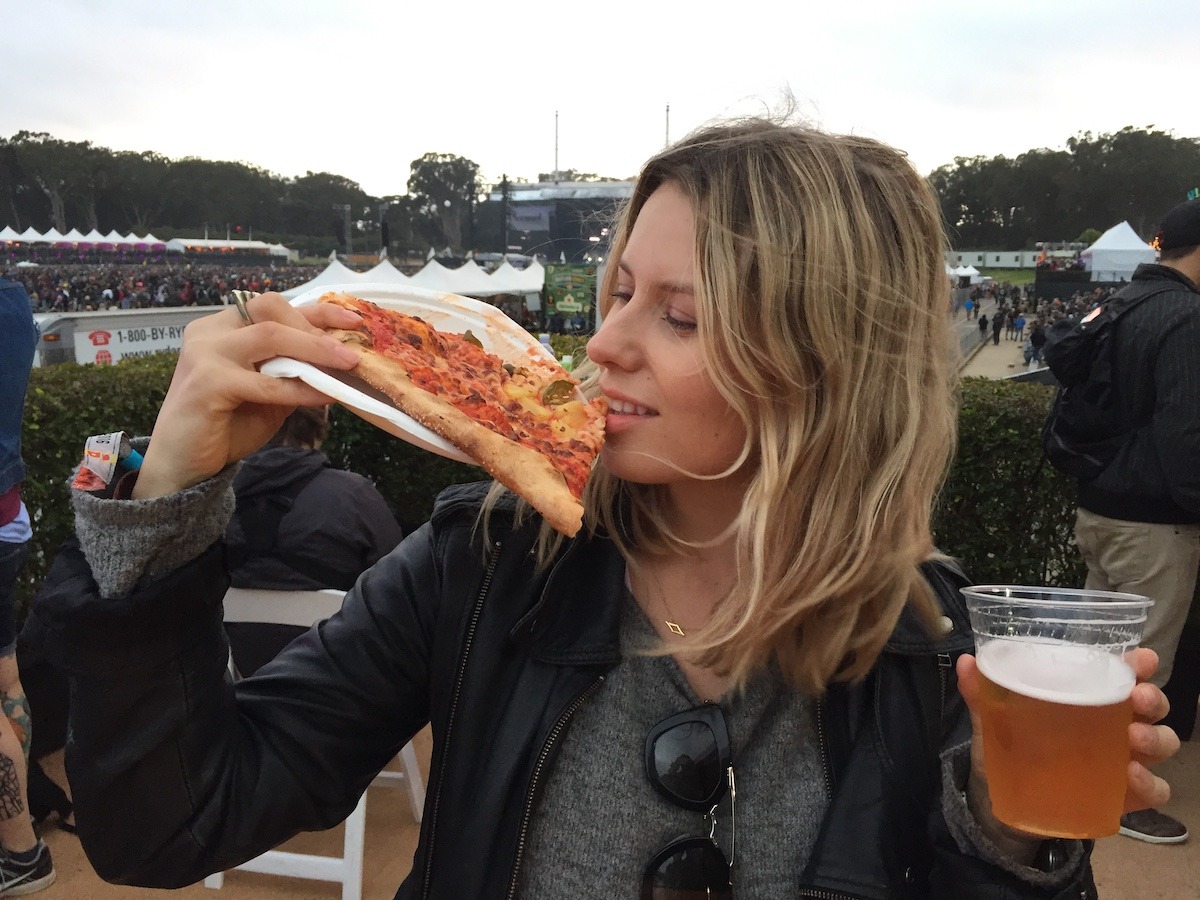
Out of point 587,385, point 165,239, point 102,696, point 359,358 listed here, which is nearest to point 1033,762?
point 587,385

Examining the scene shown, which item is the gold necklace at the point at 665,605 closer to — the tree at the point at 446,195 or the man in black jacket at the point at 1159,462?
the man in black jacket at the point at 1159,462

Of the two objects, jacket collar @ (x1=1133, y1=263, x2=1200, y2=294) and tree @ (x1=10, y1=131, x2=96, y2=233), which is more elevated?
tree @ (x1=10, y1=131, x2=96, y2=233)

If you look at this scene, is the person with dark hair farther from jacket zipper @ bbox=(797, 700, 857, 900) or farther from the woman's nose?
jacket zipper @ bbox=(797, 700, 857, 900)

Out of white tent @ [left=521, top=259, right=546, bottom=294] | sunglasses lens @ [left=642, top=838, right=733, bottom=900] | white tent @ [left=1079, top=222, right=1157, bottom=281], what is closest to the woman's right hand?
sunglasses lens @ [left=642, top=838, right=733, bottom=900]

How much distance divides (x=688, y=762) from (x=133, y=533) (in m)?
0.95

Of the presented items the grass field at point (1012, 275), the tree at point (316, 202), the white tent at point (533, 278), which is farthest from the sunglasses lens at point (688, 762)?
the tree at point (316, 202)

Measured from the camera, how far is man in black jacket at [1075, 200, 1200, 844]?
3.65 meters

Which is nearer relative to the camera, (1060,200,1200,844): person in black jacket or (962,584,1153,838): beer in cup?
(962,584,1153,838): beer in cup

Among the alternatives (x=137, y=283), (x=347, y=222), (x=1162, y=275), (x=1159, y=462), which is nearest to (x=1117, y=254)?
(x=1162, y=275)

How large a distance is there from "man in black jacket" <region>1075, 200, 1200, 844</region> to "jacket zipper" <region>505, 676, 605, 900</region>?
3.35 m

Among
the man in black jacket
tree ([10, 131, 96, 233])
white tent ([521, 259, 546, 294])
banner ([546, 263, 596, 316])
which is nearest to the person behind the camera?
the man in black jacket

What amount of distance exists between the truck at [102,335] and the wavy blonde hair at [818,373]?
9553mm

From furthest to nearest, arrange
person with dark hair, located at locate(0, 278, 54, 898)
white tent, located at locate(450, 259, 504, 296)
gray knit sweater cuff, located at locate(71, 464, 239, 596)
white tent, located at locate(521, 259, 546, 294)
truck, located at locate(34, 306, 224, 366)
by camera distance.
Answer: white tent, located at locate(521, 259, 546, 294)
white tent, located at locate(450, 259, 504, 296)
truck, located at locate(34, 306, 224, 366)
person with dark hair, located at locate(0, 278, 54, 898)
gray knit sweater cuff, located at locate(71, 464, 239, 596)

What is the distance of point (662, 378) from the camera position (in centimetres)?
143
